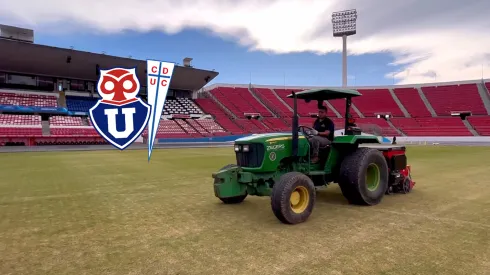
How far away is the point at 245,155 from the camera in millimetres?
5363

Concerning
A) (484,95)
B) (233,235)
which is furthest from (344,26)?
(233,235)

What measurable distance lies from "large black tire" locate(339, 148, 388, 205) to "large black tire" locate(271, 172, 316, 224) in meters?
0.99

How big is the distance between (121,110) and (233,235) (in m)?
2.93

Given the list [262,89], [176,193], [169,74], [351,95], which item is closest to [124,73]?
[169,74]

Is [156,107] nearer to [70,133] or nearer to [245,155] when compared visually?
[245,155]

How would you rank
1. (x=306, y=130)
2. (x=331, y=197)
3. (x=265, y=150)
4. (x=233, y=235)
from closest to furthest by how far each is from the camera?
(x=233, y=235) < (x=265, y=150) < (x=306, y=130) < (x=331, y=197)

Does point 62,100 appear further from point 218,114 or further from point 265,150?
point 265,150

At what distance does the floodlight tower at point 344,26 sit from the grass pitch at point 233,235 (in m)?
48.9

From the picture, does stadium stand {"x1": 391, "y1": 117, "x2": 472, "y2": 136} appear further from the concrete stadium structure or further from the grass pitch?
the grass pitch

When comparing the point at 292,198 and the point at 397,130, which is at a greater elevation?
the point at 397,130

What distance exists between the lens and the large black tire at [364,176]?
17.8 feet

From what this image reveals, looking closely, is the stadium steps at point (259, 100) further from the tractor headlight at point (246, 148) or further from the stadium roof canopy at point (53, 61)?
the tractor headlight at point (246, 148)

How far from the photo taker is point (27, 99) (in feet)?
116

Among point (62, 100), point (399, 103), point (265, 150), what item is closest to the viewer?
point (265, 150)
